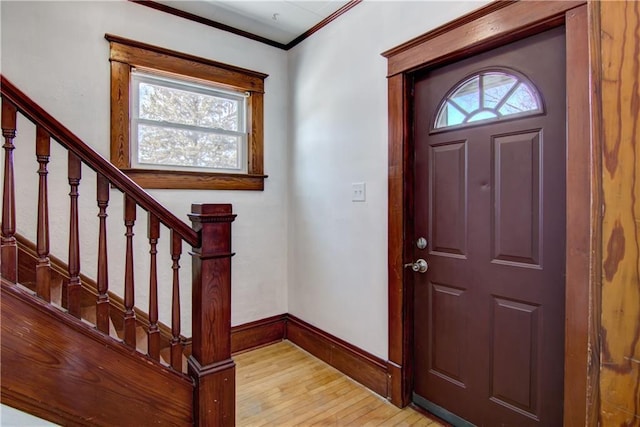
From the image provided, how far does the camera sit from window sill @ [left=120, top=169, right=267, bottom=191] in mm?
2406

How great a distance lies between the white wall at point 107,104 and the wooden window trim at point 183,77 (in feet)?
0.19

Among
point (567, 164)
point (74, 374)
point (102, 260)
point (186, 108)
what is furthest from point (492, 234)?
point (186, 108)

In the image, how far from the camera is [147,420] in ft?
4.64

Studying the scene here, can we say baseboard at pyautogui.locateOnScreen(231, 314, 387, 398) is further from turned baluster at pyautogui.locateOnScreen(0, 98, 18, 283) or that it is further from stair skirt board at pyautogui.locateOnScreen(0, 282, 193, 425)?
turned baluster at pyautogui.locateOnScreen(0, 98, 18, 283)

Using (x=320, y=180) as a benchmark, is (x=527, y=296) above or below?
below

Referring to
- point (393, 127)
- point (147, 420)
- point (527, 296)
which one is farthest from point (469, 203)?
point (147, 420)

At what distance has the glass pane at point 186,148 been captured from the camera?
8.16 feet

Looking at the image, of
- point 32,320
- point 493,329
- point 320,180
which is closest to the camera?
point 32,320

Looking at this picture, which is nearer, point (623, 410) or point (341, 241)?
point (623, 410)

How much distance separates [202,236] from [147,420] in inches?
32.3

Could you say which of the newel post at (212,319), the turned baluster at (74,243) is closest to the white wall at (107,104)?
the turned baluster at (74,243)

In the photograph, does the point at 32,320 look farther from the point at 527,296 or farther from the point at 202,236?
the point at 527,296

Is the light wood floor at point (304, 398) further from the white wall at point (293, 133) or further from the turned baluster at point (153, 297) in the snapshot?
the turned baluster at point (153, 297)

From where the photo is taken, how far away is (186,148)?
2.63 meters
